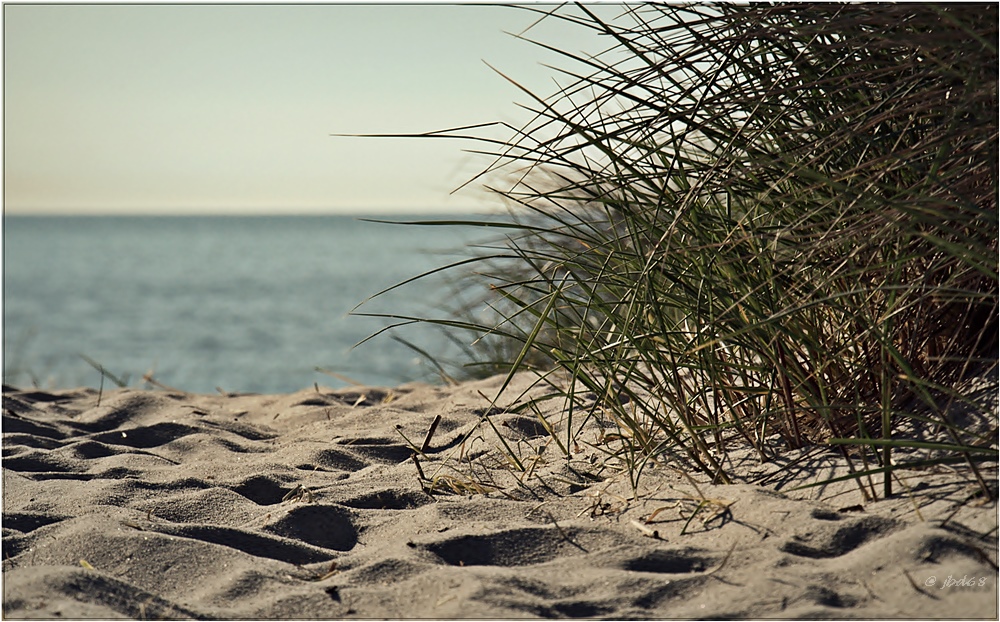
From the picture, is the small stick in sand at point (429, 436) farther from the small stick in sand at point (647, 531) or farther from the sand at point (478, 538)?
the small stick in sand at point (647, 531)

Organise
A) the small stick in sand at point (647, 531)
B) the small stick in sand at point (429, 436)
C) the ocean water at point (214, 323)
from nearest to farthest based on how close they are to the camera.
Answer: the small stick in sand at point (647, 531)
the small stick in sand at point (429, 436)
the ocean water at point (214, 323)

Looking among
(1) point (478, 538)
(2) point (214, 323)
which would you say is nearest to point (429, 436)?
(1) point (478, 538)

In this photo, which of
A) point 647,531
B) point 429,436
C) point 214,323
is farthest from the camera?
point 214,323

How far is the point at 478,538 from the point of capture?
1.53m

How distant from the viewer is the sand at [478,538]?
125 centimetres

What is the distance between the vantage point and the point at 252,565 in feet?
4.82

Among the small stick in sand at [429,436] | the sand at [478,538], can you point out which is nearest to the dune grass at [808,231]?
the sand at [478,538]

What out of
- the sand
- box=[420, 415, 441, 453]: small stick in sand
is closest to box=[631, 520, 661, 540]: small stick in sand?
the sand

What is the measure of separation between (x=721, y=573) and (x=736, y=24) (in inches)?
41.4

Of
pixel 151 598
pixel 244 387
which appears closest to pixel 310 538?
pixel 151 598

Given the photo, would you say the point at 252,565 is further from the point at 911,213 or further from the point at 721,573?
the point at 911,213

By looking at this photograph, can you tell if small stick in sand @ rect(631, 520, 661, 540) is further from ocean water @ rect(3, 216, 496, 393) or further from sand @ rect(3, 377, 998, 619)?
ocean water @ rect(3, 216, 496, 393)

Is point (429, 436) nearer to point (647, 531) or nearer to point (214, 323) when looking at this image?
point (647, 531)

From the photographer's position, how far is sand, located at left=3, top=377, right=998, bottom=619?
4.09 feet
